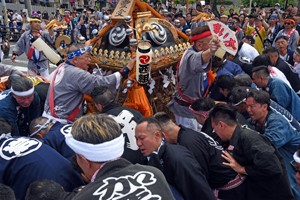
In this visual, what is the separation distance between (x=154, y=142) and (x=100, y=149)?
2.75ft

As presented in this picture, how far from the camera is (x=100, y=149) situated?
4.56 feet

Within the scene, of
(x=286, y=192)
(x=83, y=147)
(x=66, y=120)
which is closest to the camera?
(x=83, y=147)

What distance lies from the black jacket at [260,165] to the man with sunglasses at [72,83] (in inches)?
63.9

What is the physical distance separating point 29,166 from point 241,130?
1.79m

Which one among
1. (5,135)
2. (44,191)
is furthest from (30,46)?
(44,191)

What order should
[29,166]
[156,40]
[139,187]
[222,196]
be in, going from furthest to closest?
1. [156,40]
2. [222,196]
3. [29,166]
4. [139,187]

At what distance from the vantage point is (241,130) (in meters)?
2.23

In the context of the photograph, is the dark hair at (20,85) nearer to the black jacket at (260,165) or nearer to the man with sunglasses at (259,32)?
the black jacket at (260,165)

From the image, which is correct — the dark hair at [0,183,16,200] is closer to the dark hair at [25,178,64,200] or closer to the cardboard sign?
the dark hair at [25,178,64,200]

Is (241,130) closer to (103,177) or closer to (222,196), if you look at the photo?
(222,196)

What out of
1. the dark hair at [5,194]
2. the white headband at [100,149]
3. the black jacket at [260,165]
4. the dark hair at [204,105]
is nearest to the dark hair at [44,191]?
the dark hair at [5,194]

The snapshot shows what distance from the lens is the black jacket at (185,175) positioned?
6.31 ft

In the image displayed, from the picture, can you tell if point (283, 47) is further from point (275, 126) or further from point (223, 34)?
point (275, 126)

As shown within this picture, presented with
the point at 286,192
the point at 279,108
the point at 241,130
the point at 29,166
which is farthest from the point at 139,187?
the point at 279,108
